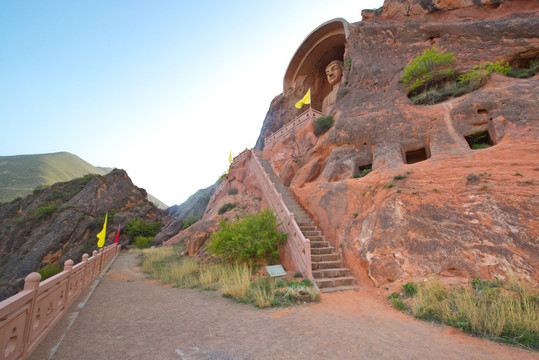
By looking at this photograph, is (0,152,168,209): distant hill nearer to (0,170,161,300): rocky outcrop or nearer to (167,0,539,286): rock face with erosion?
(0,170,161,300): rocky outcrop

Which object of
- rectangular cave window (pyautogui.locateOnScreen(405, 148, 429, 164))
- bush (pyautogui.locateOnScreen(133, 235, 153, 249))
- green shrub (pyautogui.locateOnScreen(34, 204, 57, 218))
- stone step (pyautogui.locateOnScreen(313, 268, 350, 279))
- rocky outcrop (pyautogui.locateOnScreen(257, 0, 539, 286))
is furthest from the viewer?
green shrub (pyautogui.locateOnScreen(34, 204, 57, 218))

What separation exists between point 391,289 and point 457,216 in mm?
2866

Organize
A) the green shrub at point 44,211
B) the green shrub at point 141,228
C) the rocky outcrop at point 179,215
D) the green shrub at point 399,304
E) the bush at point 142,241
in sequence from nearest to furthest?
the green shrub at point 399,304, the bush at point 142,241, the rocky outcrop at point 179,215, the green shrub at point 44,211, the green shrub at point 141,228

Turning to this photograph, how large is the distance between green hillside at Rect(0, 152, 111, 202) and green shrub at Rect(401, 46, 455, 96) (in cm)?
8990

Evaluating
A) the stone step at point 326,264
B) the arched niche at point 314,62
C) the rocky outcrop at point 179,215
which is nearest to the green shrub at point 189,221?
the rocky outcrop at point 179,215

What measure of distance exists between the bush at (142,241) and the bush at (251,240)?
23.3 meters

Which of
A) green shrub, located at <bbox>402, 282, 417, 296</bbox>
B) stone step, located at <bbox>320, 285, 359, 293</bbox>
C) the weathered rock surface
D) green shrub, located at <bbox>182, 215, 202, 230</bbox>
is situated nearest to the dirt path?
stone step, located at <bbox>320, 285, 359, 293</bbox>

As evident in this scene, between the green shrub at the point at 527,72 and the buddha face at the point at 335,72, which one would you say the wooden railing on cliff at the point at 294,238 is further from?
the buddha face at the point at 335,72

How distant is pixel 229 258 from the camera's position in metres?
10.1

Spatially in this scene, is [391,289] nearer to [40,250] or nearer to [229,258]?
[229,258]

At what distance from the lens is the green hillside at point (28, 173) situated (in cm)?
7156

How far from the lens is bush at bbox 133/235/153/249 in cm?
2844

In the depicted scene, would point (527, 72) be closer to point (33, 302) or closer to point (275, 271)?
point (275, 271)

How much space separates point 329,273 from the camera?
7.54m
